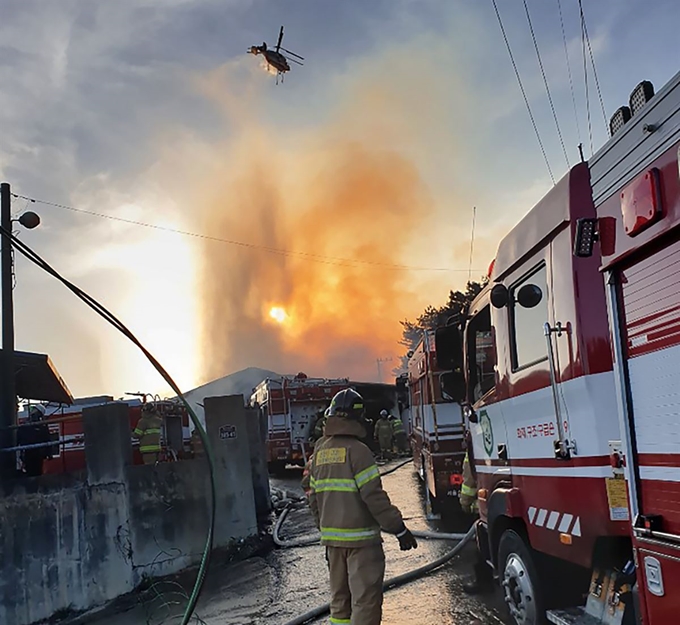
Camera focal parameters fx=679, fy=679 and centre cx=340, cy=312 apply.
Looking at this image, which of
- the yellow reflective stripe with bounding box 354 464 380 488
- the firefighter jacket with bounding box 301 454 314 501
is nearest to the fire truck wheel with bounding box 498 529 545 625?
the yellow reflective stripe with bounding box 354 464 380 488

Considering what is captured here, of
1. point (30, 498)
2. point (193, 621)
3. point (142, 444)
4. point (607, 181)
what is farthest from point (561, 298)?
point (142, 444)

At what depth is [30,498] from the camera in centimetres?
723

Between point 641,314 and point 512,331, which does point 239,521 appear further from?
point 641,314

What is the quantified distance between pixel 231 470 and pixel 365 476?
541 cm

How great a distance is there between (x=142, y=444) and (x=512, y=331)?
8068 millimetres

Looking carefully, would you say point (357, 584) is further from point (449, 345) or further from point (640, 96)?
point (640, 96)

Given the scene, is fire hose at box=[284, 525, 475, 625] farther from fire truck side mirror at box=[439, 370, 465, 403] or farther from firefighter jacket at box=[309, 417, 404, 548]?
firefighter jacket at box=[309, 417, 404, 548]

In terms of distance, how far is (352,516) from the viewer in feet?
14.1

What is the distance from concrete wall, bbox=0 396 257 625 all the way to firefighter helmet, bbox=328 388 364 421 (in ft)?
14.4

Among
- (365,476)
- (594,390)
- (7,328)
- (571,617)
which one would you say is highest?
(7,328)

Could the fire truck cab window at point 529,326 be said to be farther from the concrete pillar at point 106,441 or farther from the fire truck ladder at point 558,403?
the concrete pillar at point 106,441

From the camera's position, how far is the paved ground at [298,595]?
5796 mm

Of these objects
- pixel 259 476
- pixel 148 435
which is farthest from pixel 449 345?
pixel 259 476

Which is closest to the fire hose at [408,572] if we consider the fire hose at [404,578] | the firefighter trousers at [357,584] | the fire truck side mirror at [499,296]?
the fire hose at [404,578]
